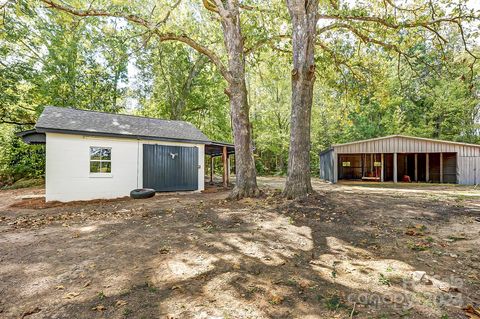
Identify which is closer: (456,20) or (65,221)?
(65,221)

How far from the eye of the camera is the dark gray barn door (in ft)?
37.9

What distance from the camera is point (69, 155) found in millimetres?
9727

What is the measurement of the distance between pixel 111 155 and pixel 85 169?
114cm

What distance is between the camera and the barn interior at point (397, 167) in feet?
64.7

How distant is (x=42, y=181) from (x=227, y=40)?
54.6 ft

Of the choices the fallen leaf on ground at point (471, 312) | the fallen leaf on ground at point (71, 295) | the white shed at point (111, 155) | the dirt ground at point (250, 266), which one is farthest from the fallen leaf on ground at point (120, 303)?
the white shed at point (111, 155)

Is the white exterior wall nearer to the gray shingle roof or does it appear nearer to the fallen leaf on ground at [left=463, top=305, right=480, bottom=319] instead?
the gray shingle roof

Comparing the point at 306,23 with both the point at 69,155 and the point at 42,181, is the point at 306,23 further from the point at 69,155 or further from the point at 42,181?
the point at 42,181

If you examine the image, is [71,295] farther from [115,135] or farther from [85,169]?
[115,135]

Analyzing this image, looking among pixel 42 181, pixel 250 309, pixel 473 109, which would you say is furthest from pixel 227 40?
pixel 473 109

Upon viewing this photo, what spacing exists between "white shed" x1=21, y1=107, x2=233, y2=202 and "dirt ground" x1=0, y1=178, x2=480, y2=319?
4155 mm

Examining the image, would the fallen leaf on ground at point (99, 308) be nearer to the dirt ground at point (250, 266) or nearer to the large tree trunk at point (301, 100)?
the dirt ground at point (250, 266)

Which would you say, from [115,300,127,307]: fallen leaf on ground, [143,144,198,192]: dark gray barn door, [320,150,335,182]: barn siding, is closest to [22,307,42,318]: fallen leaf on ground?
[115,300,127,307]: fallen leaf on ground

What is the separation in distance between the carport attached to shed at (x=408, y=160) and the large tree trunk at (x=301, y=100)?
11582 millimetres
